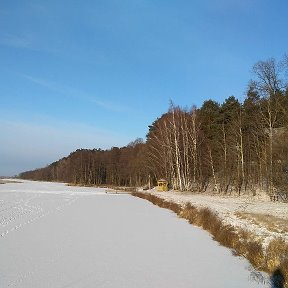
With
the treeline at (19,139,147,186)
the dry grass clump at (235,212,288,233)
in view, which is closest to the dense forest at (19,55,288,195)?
the dry grass clump at (235,212,288,233)

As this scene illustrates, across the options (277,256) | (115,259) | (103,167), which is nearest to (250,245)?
(277,256)

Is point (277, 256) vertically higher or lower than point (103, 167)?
lower

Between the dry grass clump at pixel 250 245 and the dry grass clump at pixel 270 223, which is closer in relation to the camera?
the dry grass clump at pixel 250 245

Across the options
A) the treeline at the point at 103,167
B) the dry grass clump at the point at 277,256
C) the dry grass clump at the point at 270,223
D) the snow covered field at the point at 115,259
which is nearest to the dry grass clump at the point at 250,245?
the dry grass clump at the point at 277,256

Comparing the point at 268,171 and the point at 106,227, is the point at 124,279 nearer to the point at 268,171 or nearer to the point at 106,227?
the point at 106,227

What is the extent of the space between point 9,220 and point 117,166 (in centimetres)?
9428

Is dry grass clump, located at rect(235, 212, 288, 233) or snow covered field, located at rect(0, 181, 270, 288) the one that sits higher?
dry grass clump, located at rect(235, 212, 288, 233)

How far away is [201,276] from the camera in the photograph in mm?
9398

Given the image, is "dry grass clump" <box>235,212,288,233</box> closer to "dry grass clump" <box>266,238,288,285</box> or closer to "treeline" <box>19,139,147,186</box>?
"dry grass clump" <box>266,238,288,285</box>

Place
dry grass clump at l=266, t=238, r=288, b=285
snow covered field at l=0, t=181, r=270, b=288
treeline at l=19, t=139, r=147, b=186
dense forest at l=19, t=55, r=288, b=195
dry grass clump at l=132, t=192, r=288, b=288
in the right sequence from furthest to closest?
treeline at l=19, t=139, r=147, b=186 → dense forest at l=19, t=55, r=288, b=195 → dry grass clump at l=132, t=192, r=288, b=288 → dry grass clump at l=266, t=238, r=288, b=285 → snow covered field at l=0, t=181, r=270, b=288

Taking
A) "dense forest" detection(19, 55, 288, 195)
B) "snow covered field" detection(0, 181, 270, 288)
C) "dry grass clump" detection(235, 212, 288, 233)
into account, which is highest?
"dense forest" detection(19, 55, 288, 195)

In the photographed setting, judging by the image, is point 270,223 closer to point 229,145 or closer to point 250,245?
point 250,245

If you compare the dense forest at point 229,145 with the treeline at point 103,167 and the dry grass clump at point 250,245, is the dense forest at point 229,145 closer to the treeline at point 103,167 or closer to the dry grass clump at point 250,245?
the dry grass clump at point 250,245

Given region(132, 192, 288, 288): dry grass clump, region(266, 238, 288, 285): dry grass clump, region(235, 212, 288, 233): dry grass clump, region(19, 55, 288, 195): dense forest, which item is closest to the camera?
region(266, 238, 288, 285): dry grass clump
